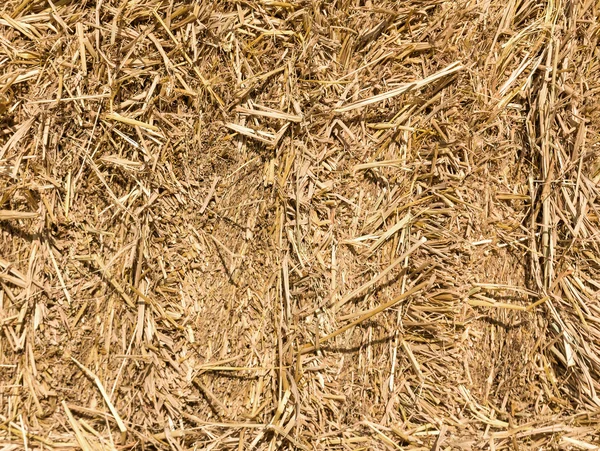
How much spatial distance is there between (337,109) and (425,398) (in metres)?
0.97

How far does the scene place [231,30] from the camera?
1.55 m

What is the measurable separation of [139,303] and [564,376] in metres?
1.40

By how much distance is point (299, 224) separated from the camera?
1564 millimetres

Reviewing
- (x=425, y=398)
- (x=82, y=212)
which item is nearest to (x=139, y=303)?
(x=82, y=212)

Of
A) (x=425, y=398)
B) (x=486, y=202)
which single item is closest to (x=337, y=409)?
(x=425, y=398)

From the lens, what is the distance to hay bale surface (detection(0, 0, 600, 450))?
1484mm

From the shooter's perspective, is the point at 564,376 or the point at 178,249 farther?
the point at 564,376

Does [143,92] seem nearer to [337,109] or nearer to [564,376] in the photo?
[337,109]

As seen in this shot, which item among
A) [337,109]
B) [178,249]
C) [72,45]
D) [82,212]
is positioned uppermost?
[72,45]

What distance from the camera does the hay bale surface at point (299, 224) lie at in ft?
4.87

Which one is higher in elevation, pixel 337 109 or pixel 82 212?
pixel 337 109

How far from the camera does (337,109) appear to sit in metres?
1.57

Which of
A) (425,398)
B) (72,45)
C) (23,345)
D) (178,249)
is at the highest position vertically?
(72,45)

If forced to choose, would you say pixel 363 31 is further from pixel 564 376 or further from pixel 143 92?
pixel 564 376
